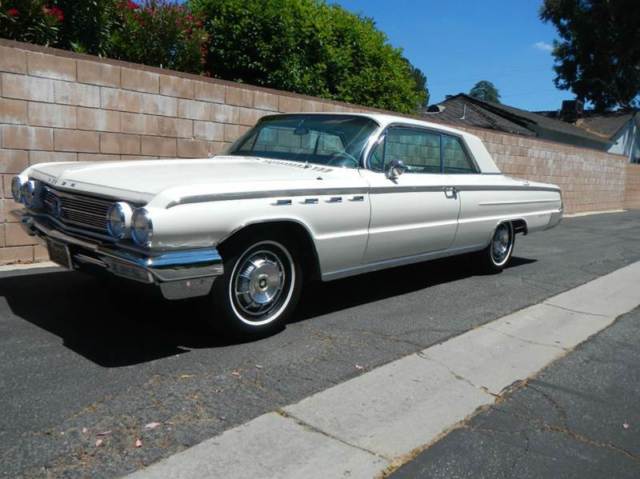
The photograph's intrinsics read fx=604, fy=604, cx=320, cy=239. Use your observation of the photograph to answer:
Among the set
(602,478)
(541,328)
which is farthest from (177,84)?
(602,478)

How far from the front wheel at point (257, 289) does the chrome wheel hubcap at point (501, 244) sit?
3.46m

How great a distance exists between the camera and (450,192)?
5.91 metres

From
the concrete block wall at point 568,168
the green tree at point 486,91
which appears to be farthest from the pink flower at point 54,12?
the green tree at point 486,91

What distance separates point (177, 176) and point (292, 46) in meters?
6.67

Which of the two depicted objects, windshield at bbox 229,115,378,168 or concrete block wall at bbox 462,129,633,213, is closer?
windshield at bbox 229,115,378,168

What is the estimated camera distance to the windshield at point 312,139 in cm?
505

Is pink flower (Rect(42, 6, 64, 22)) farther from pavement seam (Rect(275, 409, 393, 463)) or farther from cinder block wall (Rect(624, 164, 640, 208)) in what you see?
cinder block wall (Rect(624, 164, 640, 208))

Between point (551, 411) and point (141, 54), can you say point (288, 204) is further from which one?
point (141, 54)

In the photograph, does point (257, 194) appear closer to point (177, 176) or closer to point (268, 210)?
point (268, 210)

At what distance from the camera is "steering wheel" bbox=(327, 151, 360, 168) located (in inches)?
194

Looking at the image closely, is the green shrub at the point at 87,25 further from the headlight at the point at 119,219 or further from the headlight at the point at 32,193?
the headlight at the point at 119,219

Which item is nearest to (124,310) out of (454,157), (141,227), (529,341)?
(141,227)

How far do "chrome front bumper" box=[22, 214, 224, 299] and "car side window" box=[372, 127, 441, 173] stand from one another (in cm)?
199

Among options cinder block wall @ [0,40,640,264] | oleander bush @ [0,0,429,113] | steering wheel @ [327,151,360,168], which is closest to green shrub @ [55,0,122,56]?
oleander bush @ [0,0,429,113]
